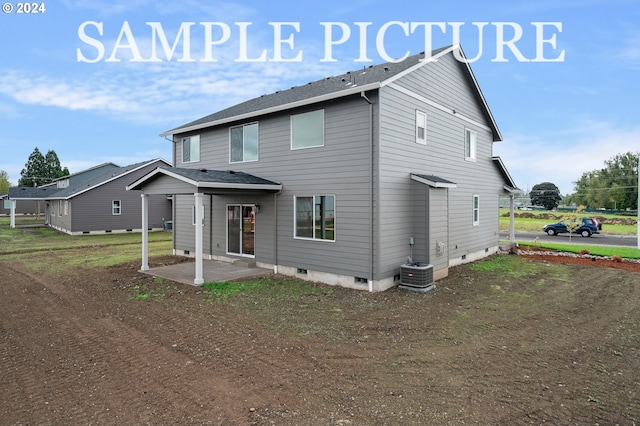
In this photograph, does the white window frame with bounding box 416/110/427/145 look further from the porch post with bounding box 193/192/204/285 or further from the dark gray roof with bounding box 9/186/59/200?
the dark gray roof with bounding box 9/186/59/200

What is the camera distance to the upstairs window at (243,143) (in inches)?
492

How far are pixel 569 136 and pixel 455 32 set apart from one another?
124 feet

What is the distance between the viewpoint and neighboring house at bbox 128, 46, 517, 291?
31.4 ft

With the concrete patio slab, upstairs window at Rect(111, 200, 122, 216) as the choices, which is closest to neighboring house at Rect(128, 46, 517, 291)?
the concrete patio slab

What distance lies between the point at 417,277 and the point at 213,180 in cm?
644

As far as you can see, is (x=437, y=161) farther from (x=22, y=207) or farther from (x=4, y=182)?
(x=4, y=182)

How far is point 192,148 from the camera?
1513 cm

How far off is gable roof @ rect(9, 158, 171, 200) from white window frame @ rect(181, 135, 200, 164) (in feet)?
52.7

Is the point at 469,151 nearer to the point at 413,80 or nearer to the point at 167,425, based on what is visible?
the point at 413,80

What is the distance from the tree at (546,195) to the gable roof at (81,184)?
76488 mm

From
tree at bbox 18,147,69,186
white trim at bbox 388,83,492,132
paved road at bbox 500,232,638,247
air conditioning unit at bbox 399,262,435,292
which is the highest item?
tree at bbox 18,147,69,186

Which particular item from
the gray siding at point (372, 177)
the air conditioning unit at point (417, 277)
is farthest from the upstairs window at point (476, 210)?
the air conditioning unit at point (417, 277)

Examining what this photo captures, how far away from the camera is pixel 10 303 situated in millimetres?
8547

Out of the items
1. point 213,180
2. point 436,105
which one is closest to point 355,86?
point 436,105
